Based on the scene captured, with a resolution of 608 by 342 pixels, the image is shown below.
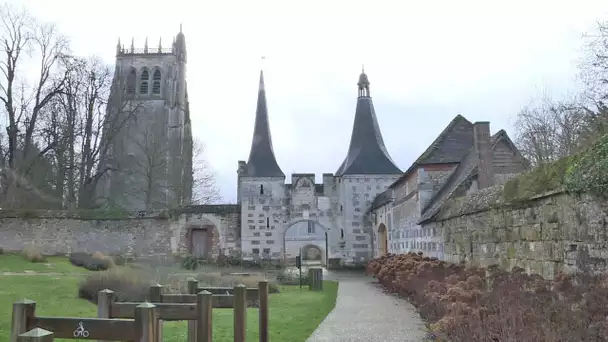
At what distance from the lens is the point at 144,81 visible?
5044 centimetres

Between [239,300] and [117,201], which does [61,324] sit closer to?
[239,300]

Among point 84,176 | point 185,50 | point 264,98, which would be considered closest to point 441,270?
point 264,98

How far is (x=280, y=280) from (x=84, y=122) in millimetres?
19123

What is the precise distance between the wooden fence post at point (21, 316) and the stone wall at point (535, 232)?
17.4 ft

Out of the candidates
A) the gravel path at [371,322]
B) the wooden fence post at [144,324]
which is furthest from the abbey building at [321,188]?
the wooden fence post at [144,324]

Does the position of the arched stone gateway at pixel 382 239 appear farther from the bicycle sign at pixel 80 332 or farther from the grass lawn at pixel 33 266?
the bicycle sign at pixel 80 332

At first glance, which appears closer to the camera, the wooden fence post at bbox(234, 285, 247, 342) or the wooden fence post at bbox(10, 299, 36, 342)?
the wooden fence post at bbox(10, 299, 36, 342)

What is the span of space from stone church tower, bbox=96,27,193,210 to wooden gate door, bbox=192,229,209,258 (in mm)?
4214

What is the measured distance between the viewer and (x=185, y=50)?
52812 millimetres

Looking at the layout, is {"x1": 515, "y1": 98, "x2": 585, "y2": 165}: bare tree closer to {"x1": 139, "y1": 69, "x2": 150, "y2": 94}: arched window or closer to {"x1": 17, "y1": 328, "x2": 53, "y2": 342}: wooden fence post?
{"x1": 17, "y1": 328, "x2": 53, "y2": 342}: wooden fence post

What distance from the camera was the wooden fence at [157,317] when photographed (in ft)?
9.91

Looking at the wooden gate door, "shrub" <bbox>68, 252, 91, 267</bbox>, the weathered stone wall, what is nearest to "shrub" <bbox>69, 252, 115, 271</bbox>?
"shrub" <bbox>68, 252, 91, 267</bbox>

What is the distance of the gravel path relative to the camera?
753 centimetres

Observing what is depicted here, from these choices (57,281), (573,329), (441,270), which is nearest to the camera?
(573,329)
